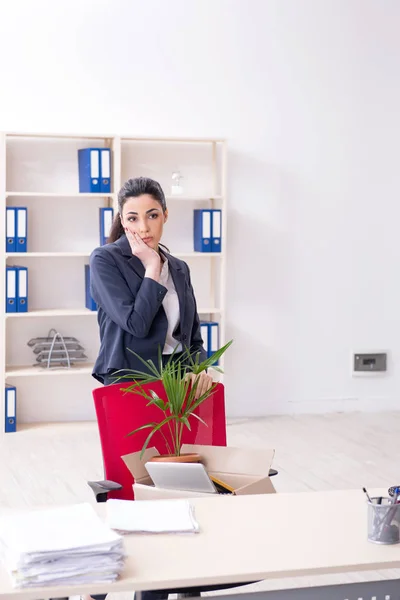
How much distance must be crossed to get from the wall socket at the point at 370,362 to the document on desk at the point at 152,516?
461 cm

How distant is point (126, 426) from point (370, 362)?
421 centimetres

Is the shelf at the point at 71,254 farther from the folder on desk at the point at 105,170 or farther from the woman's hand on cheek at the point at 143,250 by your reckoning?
the woman's hand on cheek at the point at 143,250

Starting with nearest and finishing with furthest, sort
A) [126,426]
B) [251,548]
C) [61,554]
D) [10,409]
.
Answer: [61,554] → [251,548] → [126,426] → [10,409]

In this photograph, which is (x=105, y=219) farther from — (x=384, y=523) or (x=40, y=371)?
(x=384, y=523)

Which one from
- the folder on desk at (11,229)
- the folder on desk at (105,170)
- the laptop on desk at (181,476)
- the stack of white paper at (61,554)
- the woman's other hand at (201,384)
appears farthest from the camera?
the folder on desk at (105,170)

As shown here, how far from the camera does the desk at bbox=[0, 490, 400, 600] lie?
5.66 ft

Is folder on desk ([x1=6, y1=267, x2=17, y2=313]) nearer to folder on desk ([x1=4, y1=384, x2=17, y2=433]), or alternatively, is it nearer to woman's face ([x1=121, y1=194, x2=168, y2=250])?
folder on desk ([x1=4, y1=384, x2=17, y2=433])

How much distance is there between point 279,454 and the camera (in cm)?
531

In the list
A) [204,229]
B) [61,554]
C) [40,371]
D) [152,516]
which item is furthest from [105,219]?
[61,554]

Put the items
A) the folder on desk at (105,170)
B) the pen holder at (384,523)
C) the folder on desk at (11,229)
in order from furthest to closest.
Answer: the folder on desk at (105,170)
the folder on desk at (11,229)
the pen holder at (384,523)

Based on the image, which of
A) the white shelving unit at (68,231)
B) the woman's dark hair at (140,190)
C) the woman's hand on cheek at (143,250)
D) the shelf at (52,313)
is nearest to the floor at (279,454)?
the white shelving unit at (68,231)

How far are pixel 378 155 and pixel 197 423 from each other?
427 cm

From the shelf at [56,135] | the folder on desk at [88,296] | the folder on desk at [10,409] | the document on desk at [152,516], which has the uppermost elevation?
the shelf at [56,135]

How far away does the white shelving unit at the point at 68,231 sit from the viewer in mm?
5914
